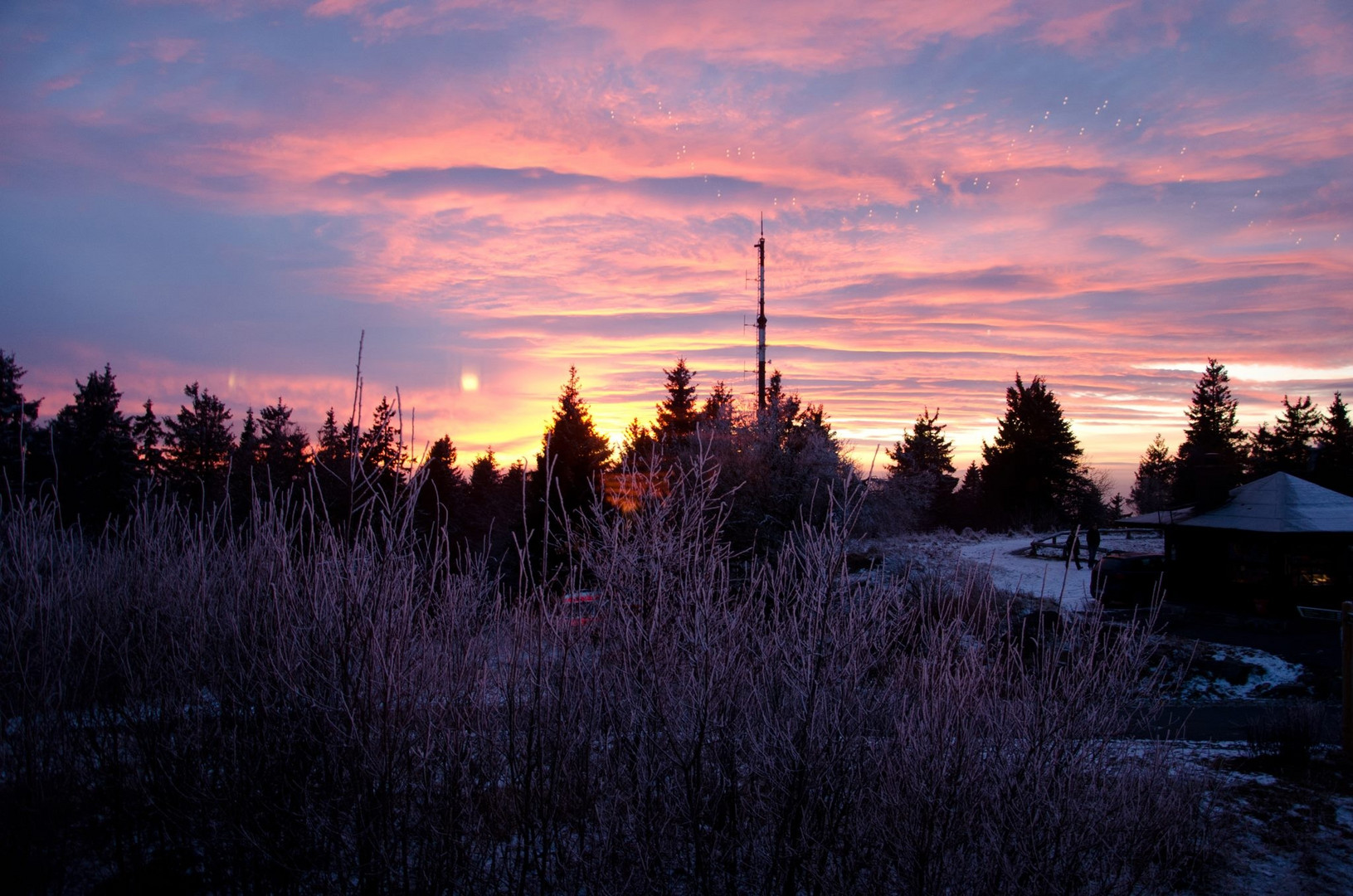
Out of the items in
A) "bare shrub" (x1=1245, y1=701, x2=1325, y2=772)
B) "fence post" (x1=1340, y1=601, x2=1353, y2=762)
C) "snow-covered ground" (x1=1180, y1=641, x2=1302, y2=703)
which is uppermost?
"fence post" (x1=1340, y1=601, x2=1353, y2=762)

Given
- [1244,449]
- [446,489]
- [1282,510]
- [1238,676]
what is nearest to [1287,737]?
[1238,676]

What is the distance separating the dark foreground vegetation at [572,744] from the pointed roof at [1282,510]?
17.5 m

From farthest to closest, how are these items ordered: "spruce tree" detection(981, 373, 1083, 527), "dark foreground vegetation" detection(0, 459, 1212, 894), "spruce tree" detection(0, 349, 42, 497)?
"spruce tree" detection(981, 373, 1083, 527) < "spruce tree" detection(0, 349, 42, 497) < "dark foreground vegetation" detection(0, 459, 1212, 894)

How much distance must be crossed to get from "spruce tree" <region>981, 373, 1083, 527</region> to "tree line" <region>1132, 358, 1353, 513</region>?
569cm

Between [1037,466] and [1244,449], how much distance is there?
59.2 ft

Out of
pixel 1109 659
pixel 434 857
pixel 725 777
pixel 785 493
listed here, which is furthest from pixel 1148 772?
pixel 785 493

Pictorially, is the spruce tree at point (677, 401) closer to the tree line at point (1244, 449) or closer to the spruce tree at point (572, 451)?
the spruce tree at point (572, 451)

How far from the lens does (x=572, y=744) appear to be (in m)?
5.52

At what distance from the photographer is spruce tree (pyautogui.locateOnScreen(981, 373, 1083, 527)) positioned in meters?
54.6

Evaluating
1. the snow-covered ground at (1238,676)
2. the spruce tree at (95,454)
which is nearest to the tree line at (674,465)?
the spruce tree at (95,454)

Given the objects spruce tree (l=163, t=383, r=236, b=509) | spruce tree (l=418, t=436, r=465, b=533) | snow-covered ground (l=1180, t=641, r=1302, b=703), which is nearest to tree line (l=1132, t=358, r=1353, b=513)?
snow-covered ground (l=1180, t=641, r=1302, b=703)

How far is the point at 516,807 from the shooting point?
559 centimetres

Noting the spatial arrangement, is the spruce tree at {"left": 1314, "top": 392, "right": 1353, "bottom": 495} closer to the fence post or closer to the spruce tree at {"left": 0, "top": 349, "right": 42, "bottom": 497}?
the fence post

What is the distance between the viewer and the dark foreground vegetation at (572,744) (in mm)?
4895
